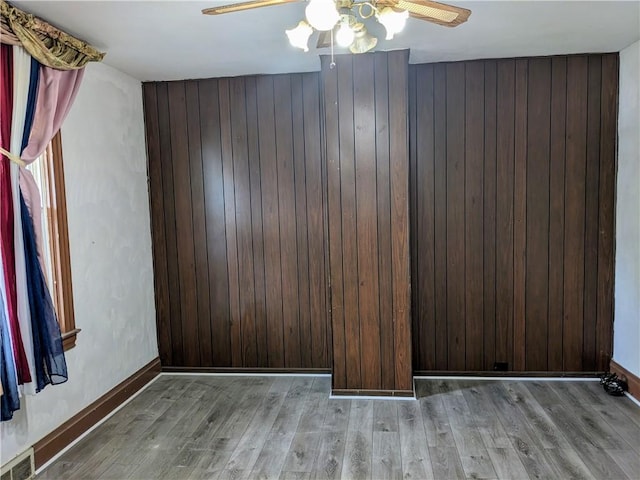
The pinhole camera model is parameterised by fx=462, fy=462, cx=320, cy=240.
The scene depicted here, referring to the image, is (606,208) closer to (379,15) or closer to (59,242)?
(379,15)

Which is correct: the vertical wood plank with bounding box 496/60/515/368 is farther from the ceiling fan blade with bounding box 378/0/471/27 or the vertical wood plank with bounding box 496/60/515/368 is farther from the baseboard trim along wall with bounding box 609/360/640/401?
the ceiling fan blade with bounding box 378/0/471/27

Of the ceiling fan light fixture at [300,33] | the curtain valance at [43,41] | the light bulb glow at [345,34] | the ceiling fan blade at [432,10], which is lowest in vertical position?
the light bulb glow at [345,34]

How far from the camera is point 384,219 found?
10.6 ft

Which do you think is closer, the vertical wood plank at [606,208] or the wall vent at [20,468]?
the wall vent at [20,468]

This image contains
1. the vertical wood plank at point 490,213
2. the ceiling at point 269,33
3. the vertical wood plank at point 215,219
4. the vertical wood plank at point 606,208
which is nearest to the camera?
the ceiling at point 269,33

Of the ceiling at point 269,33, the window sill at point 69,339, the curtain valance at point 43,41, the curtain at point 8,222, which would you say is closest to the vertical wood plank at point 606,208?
the ceiling at point 269,33

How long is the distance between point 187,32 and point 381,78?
1.28 metres

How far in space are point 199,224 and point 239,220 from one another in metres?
0.35

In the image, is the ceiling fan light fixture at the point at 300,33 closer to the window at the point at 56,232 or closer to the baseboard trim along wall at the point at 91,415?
the window at the point at 56,232

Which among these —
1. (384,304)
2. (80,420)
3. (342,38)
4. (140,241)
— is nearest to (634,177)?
(384,304)

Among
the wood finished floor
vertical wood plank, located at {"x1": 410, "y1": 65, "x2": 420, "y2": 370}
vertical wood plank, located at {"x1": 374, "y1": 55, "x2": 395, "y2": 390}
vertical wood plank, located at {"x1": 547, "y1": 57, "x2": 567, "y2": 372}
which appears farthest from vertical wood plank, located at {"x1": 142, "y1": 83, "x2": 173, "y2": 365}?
vertical wood plank, located at {"x1": 547, "y1": 57, "x2": 567, "y2": 372}

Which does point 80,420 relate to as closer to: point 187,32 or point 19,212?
point 19,212

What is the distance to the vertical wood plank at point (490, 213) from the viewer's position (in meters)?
3.48

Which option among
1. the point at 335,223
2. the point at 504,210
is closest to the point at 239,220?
the point at 335,223
